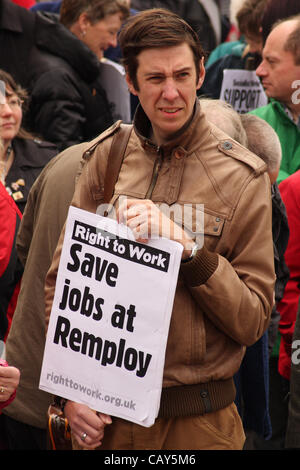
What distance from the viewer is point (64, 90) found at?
5004 mm

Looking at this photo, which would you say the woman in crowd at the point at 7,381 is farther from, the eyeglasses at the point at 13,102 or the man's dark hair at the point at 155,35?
the eyeglasses at the point at 13,102

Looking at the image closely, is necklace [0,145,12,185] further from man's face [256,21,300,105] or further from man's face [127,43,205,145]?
man's face [256,21,300,105]

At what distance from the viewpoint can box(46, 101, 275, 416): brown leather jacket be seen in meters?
2.45

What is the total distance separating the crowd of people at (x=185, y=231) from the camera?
247cm

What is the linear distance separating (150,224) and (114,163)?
0.42m

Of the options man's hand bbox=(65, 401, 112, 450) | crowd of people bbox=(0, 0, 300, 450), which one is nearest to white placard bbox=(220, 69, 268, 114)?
crowd of people bbox=(0, 0, 300, 450)

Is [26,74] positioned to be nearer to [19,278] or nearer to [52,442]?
[19,278]

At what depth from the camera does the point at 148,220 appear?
2.37m

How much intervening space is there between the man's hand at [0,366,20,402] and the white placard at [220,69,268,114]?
2797 mm

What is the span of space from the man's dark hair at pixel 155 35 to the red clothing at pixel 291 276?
50.0 inches

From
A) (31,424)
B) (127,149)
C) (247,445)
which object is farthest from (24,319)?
(247,445)

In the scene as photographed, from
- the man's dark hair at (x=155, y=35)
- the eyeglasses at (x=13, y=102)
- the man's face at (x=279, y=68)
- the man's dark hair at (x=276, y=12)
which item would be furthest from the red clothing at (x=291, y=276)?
the man's dark hair at (x=276, y=12)

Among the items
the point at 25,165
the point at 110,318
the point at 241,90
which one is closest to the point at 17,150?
the point at 25,165

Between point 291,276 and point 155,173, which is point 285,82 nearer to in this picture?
point 291,276
